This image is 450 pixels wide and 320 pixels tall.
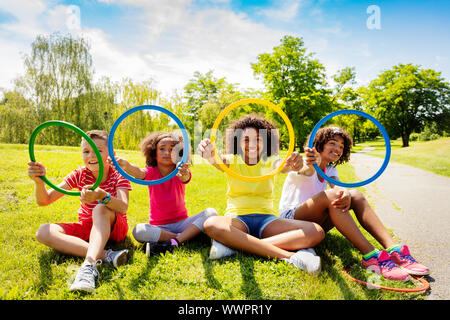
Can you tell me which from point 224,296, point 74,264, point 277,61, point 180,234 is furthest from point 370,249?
point 277,61

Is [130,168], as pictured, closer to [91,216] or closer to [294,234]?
[91,216]

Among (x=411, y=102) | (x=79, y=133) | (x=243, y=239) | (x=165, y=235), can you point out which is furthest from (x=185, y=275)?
(x=411, y=102)

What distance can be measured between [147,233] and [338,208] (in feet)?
7.18

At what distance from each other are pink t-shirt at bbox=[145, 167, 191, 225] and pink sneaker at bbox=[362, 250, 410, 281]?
2.25m

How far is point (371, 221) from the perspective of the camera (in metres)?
3.47

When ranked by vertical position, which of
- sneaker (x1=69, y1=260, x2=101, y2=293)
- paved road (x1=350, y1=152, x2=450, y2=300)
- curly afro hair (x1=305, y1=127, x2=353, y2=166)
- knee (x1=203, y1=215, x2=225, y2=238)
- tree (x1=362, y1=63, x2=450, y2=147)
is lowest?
paved road (x1=350, y1=152, x2=450, y2=300)

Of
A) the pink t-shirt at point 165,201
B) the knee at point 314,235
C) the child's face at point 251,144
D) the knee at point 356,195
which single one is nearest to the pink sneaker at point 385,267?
the knee at point 314,235

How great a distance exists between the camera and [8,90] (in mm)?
22438

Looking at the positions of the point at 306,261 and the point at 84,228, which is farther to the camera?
the point at 84,228

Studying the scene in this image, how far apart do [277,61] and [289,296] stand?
80.1 feet

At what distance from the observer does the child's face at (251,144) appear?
382cm

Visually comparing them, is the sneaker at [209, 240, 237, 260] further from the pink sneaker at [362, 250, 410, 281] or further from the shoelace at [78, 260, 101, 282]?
the pink sneaker at [362, 250, 410, 281]

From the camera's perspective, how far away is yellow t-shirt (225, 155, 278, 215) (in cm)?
374

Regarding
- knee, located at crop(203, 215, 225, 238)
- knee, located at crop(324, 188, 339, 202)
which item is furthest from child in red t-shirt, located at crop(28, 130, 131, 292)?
knee, located at crop(324, 188, 339, 202)
